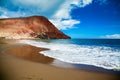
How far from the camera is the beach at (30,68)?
2799 mm

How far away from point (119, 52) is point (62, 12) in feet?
Answer: 3.55

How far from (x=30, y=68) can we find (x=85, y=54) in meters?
0.88

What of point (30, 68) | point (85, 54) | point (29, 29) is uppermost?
point (29, 29)

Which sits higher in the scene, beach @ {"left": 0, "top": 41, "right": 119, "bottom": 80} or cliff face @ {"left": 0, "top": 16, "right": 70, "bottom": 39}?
cliff face @ {"left": 0, "top": 16, "right": 70, "bottom": 39}

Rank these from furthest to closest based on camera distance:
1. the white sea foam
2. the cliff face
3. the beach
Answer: the cliff face < the white sea foam < the beach

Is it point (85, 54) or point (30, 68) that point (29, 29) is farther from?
point (85, 54)

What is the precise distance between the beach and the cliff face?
0.16 m

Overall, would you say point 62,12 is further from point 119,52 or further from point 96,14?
point 119,52

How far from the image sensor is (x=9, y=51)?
10.5 ft

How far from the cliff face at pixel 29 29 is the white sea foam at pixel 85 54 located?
0.44ft

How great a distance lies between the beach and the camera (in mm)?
2799

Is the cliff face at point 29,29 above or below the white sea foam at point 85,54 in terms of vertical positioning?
above

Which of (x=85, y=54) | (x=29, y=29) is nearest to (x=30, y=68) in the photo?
(x=29, y=29)

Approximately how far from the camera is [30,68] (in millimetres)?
2914
